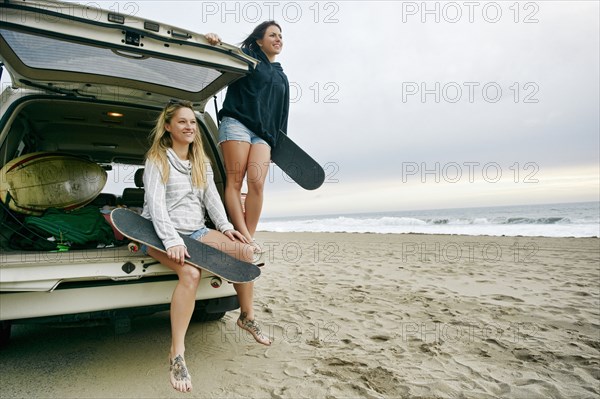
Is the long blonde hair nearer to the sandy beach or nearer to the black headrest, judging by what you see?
the sandy beach

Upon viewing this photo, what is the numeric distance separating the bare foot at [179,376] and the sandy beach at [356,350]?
0.25 m

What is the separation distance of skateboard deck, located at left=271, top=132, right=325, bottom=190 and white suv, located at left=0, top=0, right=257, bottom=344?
55 centimetres

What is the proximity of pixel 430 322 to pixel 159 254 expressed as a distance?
8.18 feet

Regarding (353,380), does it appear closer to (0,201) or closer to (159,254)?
(159,254)

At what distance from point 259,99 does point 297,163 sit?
2.26ft

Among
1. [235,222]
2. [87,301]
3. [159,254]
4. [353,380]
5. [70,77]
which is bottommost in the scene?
[353,380]

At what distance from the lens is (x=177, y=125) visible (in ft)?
7.59

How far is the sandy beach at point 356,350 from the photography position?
205 cm

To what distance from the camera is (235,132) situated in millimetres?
2629

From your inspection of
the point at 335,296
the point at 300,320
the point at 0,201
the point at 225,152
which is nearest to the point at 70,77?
the point at 0,201

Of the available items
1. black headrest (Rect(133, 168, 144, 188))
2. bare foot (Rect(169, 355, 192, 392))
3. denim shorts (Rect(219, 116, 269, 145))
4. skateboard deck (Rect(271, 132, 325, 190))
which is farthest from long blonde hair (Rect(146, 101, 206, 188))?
black headrest (Rect(133, 168, 144, 188))

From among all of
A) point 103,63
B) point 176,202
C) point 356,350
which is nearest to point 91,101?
point 103,63

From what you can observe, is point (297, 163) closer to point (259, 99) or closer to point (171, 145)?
point (259, 99)

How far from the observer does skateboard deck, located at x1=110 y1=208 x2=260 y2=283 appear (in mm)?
1922
